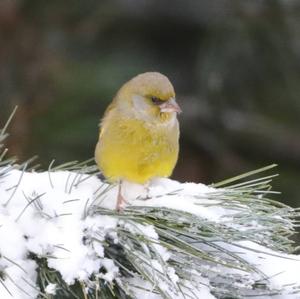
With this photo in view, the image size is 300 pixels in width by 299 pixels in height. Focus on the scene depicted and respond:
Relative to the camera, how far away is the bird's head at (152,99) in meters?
3.46

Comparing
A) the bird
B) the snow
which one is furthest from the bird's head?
the snow

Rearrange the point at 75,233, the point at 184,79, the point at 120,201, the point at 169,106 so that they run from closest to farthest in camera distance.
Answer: the point at 75,233
the point at 120,201
the point at 169,106
the point at 184,79

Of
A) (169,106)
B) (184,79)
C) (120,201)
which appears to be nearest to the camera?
(120,201)

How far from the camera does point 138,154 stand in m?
3.32

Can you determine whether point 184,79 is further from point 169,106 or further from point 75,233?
point 75,233

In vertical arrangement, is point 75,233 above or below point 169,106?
below

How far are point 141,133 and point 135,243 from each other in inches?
45.0

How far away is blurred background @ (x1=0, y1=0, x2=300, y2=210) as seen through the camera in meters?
5.62

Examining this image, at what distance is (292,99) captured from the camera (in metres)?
6.47

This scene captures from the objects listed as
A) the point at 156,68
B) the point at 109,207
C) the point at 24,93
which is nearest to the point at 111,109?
the point at 109,207

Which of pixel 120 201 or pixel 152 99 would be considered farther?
pixel 152 99

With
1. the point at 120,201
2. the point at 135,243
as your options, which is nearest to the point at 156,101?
the point at 120,201

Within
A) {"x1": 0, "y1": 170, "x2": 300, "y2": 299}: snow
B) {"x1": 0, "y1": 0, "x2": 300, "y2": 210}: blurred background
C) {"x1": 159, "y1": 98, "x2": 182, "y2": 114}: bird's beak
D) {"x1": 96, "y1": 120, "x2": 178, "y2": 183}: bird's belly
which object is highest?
{"x1": 0, "y1": 0, "x2": 300, "y2": 210}: blurred background

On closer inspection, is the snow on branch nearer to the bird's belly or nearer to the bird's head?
the bird's belly
